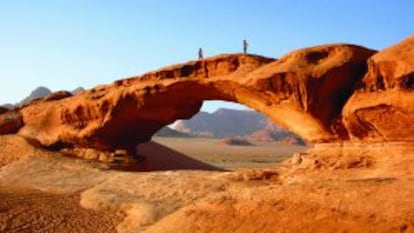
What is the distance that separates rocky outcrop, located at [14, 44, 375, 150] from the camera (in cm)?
1198

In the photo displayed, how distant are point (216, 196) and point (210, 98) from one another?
6878 millimetres

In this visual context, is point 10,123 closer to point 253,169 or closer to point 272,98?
point 253,169

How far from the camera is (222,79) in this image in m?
14.1

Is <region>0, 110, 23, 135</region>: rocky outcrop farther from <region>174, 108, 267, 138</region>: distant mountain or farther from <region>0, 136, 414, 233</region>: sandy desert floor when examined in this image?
<region>174, 108, 267, 138</region>: distant mountain

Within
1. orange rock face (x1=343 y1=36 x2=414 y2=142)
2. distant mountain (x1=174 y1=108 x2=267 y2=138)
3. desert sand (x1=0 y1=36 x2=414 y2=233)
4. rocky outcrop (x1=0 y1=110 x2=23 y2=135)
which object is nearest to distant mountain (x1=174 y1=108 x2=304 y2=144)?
distant mountain (x1=174 y1=108 x2=267 y2=138)

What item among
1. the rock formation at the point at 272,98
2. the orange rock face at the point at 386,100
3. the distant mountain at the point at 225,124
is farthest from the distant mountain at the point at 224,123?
the orange rock face at the point at 386,100

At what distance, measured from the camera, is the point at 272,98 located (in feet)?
43.3

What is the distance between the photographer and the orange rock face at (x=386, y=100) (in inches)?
405

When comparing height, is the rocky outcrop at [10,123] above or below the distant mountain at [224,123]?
above

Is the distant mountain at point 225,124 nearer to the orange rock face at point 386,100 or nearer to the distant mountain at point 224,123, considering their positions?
the distant mountain at point 224,123

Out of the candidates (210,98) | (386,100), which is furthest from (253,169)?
(386,100)

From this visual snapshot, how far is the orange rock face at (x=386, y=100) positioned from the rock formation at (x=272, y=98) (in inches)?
0.8

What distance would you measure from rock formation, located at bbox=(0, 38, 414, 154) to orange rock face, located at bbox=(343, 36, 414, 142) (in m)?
0.02

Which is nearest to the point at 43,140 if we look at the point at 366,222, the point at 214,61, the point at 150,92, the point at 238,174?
the point at 150,92
